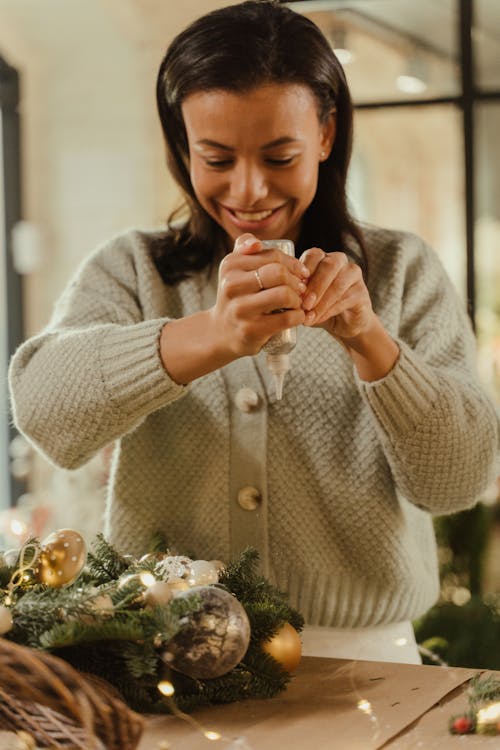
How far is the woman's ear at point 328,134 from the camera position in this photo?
4.62 ft

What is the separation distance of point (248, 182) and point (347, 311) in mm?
200

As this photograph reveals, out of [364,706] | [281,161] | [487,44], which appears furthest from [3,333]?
[364,706]

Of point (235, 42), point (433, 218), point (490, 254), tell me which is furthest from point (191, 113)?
point (433, 218)

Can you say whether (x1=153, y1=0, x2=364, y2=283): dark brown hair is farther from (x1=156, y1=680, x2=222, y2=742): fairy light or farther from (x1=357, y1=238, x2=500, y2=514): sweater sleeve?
(x1=156, y1=680, x2=222, y2=742): fairy light

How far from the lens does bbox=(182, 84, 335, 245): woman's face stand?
1265 mm

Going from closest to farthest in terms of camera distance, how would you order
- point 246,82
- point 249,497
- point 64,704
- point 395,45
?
1. point 64,704
2. point 246,82
3. point 249,497
4. point 395,45

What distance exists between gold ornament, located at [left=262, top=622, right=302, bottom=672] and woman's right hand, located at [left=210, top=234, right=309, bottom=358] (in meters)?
0.30

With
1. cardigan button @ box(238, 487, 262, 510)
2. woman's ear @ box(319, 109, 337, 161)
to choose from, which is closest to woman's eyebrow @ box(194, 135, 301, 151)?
woman's ear @ box(319, 109, 337, 161)

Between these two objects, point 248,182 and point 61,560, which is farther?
point 248,182

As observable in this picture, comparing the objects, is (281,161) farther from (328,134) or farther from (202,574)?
(202,574)

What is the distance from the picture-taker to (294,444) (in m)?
1.40

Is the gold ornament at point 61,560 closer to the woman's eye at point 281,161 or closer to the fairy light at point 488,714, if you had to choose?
the fairy light at point 488,714

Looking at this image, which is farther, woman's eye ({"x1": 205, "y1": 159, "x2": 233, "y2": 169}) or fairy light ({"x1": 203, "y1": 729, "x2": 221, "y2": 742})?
woman's eye ({"x1": 205, "y1": 159, "x2": 233, "y2": 169})

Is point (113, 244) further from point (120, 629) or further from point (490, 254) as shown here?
point (490, 254)
